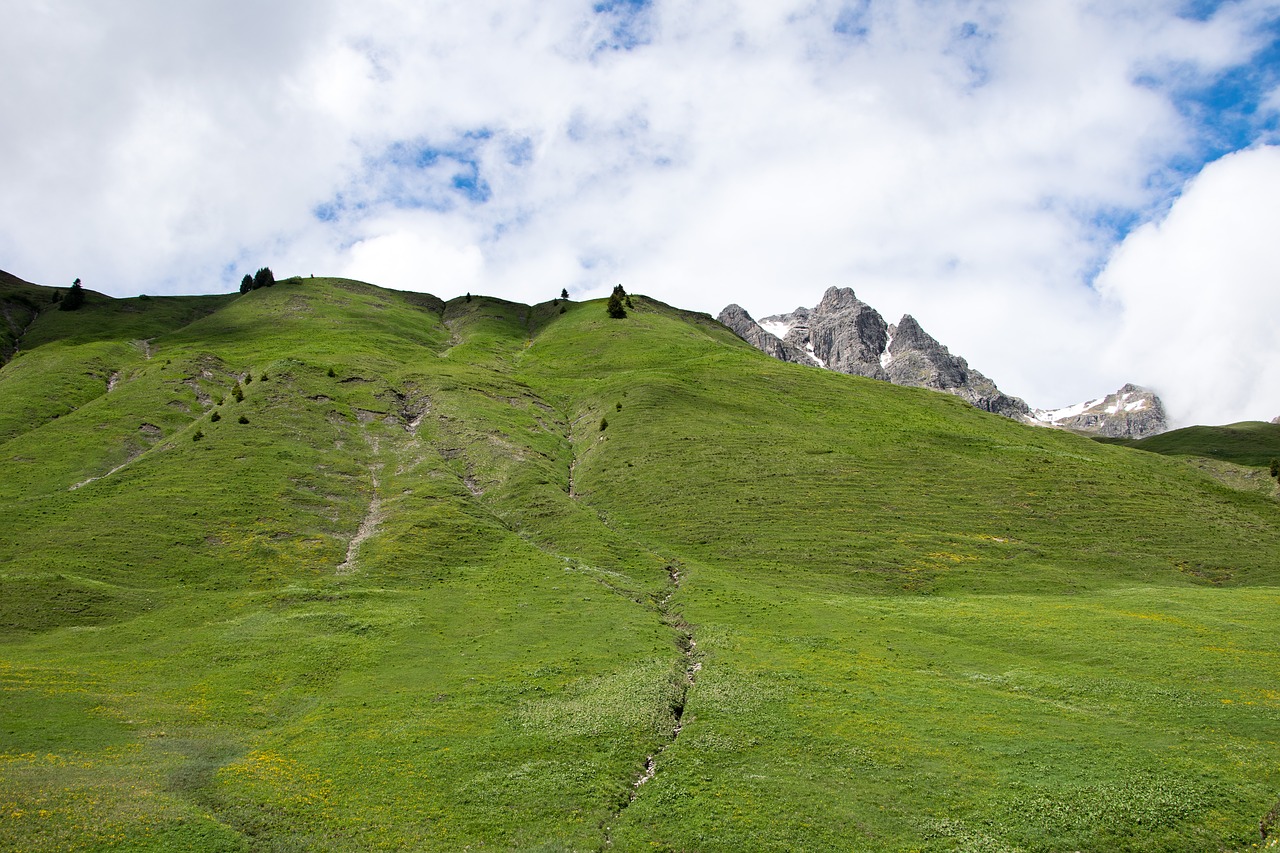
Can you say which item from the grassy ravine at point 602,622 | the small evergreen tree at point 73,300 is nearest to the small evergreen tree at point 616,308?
the grassy ravine at point 602,622

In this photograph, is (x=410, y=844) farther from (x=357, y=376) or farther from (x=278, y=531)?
(x=357, y=376)

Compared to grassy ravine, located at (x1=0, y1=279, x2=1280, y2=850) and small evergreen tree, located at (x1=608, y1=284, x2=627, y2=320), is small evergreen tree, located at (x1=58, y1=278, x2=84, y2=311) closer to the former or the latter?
grassy ravine, located at (x1=0, y1=279, x2=1280, y2=850)

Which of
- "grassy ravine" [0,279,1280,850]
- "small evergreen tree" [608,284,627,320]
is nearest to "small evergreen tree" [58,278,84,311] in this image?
"grassy ravine" [0,279,1280,850]

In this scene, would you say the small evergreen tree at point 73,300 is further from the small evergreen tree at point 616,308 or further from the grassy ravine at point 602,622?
the small evergreen tree at point 616,308

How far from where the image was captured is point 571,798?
104ft

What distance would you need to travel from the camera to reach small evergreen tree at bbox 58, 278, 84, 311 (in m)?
172

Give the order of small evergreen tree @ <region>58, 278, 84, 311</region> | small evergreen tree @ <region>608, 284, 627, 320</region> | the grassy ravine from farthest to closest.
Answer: small evergreen tree @ <region>608, 284, 627, 320</region>
small evergreen tree @ <region>58, 278, 84, 311</region>
the grassy ravine

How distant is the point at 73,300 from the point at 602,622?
7401 inches

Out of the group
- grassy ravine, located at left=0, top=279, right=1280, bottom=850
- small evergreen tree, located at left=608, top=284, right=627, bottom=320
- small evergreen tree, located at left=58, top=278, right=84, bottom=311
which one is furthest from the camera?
small evergreen tree, located at left=608, top=284, right=627, bottom=320

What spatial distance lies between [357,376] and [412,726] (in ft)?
305

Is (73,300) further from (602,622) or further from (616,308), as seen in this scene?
(602,622)

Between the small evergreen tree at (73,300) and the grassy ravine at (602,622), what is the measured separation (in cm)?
6856

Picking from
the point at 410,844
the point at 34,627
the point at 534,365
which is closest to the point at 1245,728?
the point at 410,844

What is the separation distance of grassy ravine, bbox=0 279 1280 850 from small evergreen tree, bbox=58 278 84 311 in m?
68.6
